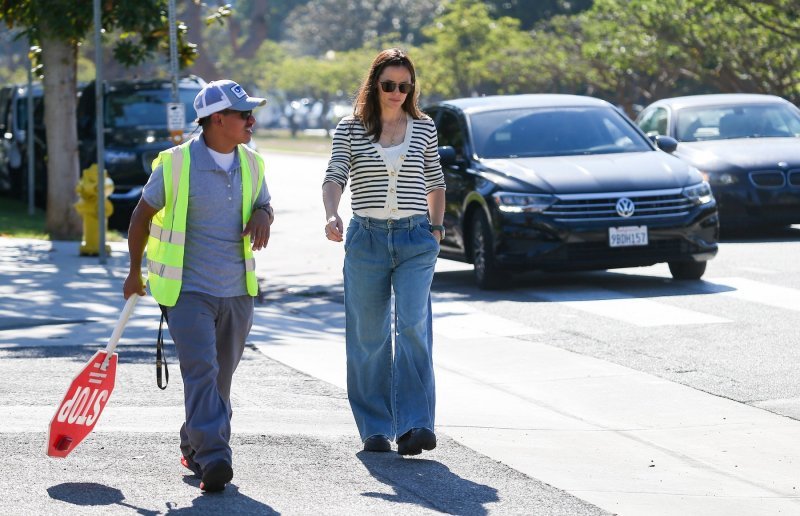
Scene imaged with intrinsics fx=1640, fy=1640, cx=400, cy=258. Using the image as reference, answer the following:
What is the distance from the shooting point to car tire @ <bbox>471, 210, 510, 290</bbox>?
13.3 meters

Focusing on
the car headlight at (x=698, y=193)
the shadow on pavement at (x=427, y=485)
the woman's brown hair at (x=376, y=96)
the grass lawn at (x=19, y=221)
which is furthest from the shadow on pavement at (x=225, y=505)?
the grass lawn at (x=19, y=221)

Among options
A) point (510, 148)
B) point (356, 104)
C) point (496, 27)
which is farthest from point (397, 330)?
point (496, 27)

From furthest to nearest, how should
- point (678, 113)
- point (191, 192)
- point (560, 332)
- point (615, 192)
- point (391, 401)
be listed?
point (678, 113) → point (615, 192) → point (560, 332) → point (391, 401) → point (191, 192)

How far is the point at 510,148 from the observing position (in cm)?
1416

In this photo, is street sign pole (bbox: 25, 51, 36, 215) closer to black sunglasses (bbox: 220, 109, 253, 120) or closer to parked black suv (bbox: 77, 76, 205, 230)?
parked black suv (bbox: 77, 76, 205, 230)

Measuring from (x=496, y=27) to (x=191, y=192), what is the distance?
1965 inches

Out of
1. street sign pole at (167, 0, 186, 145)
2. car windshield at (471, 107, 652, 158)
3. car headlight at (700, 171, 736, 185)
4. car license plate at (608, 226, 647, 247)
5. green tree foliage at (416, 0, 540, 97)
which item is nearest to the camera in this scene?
car license plate at (608, 226, 647, 247)

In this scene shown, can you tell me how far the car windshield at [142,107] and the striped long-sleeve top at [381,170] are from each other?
49.9ft

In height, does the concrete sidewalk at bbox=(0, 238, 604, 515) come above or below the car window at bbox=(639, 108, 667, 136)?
below

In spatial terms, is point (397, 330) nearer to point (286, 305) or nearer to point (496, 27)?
point (286, 305)

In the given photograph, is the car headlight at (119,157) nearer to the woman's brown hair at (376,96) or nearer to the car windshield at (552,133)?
the car windshield at (552,133)

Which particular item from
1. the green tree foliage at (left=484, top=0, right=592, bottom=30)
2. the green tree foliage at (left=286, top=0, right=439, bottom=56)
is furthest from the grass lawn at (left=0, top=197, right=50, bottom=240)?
the green tree foliage at (left=286, top=0, right=439, bottom=56)

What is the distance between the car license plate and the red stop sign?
696 centimetres

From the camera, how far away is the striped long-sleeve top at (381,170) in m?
7.01
